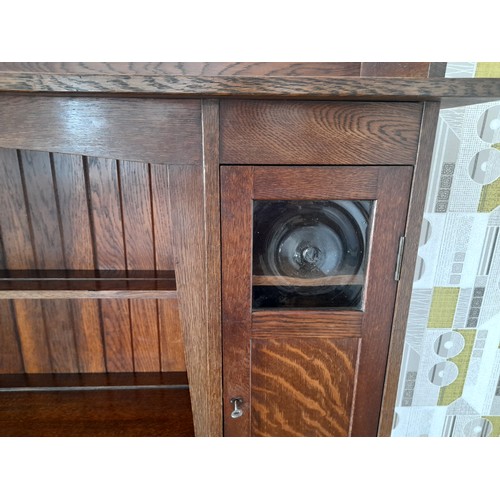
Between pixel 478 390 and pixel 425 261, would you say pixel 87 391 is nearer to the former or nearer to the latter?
pixel 425 261

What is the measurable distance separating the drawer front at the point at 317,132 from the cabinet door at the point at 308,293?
20mm

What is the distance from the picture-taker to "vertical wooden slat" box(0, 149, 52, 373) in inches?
32.0

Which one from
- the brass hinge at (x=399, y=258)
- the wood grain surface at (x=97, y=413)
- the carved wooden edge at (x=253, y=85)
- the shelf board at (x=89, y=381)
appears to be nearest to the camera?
the carved wooden edge at (x=253, y=85)

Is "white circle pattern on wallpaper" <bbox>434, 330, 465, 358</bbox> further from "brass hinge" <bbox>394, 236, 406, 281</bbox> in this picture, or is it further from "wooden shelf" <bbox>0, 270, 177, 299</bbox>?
"wooden shelf" <bbox>0, 270, 177, 299</bbox>

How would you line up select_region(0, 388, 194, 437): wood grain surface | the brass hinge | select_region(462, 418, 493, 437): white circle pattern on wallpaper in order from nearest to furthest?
the brass hinge → select_region(0, 388, 194, 437): wood grain surface → select_region(462, 418, 493, 437): white circle pattern on wallpaper

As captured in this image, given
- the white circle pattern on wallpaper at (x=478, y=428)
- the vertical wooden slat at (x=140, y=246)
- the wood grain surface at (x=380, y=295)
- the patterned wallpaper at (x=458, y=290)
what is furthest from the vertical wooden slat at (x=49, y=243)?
the white circle pattern on wallpaper at (x=478, y=428)

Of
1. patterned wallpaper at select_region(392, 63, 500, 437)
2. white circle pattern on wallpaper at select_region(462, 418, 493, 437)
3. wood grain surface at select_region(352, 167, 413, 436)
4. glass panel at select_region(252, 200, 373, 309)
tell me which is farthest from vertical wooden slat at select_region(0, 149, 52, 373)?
white circle pattern on wallpaper at select_region(462, 418, 493, 437)

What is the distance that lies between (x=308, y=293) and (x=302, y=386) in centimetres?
17

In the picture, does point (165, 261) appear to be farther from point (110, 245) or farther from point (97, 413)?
point (97, 413)

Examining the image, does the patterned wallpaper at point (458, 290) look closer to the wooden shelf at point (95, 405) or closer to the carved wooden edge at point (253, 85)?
the carved wooden edge at point (253, 85)

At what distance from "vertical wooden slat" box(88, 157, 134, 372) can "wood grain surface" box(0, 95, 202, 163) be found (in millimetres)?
266

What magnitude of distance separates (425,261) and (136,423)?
2.64 feet

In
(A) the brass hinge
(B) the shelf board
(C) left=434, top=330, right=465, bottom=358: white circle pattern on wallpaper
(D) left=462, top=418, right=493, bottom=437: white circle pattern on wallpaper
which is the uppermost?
(A) the brass hinge

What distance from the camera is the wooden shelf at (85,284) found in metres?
0.70
